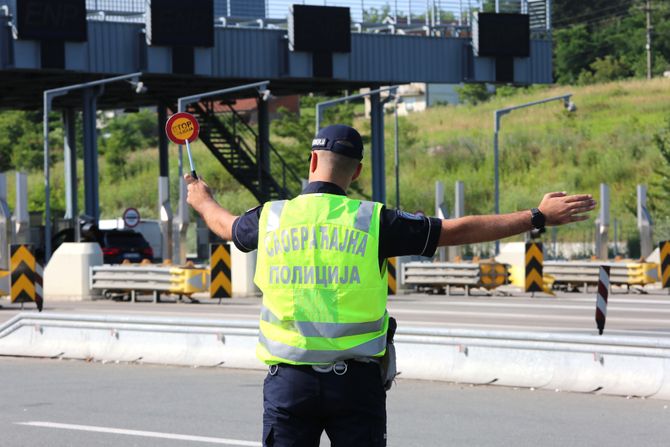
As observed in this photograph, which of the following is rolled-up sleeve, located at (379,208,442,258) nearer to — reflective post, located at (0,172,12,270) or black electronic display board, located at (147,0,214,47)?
reflective post, located at (0,172,12,270)

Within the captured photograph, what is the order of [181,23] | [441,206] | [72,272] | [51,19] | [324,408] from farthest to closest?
[181,23]
[51,19]
[441,206]
[72,272]
[324,408]

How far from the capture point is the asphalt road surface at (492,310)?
860 inches

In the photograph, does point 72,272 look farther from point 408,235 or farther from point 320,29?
point 408,235

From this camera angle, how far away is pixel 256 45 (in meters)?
45.8

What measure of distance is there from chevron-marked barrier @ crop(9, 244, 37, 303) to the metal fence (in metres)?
15.6

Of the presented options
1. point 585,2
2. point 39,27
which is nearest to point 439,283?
point 39,27

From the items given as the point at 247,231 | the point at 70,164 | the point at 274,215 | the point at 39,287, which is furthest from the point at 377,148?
the point at 274,215

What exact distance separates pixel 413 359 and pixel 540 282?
16.7 metres

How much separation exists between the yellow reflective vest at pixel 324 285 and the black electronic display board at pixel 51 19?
3644 centimetres

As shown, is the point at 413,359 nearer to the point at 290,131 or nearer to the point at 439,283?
the point at 439,283

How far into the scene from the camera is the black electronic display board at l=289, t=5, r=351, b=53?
149 feet

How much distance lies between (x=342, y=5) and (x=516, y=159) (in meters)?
31.4

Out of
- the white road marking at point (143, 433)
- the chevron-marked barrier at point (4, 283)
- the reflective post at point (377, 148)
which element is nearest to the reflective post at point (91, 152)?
the reflective post at point (377, 148)

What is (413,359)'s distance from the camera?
46.9 feet
